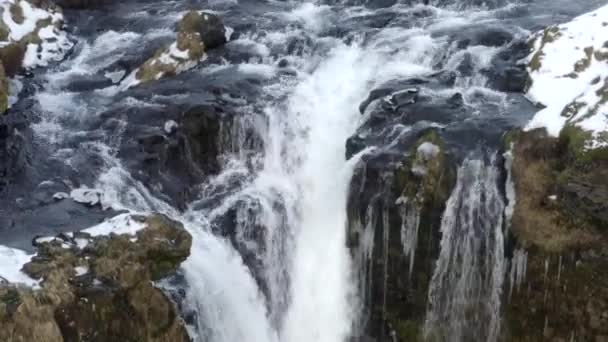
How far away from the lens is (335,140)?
1720 cm

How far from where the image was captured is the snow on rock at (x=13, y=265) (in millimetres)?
11273

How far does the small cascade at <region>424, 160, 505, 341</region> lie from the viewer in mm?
13969

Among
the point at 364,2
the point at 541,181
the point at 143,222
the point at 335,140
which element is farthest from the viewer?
the point at 364,2

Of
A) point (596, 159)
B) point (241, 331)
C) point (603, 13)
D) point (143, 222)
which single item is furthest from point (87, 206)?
point (603, 13)

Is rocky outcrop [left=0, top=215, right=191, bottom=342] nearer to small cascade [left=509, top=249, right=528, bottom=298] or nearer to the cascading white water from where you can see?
the cascading white water

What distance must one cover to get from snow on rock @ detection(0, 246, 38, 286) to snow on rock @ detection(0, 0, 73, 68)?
1032cm

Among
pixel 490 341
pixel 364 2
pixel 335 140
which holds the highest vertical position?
pixel 364 2

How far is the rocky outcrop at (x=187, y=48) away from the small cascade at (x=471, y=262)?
881cm

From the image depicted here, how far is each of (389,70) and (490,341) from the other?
765 cm

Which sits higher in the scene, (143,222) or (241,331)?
(143,222)

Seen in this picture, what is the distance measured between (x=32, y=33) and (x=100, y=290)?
13496 millimetres

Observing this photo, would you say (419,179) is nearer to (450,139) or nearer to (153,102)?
(450,139)

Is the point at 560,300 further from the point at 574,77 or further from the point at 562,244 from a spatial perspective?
the point at 574,77

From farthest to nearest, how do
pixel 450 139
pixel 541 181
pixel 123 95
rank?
1. pixel 123 95
2. pixel 450 139
3. pixel 541 181
